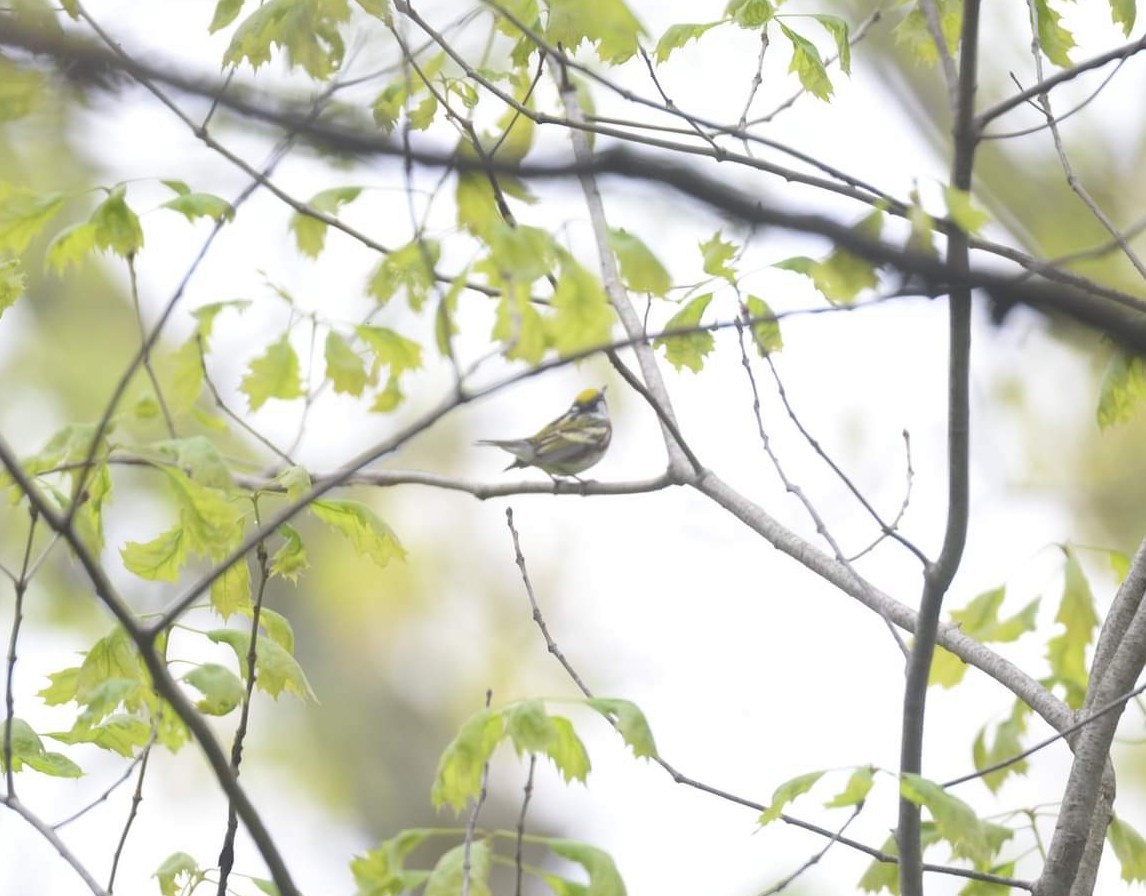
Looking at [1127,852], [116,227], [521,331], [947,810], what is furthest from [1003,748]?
[116,227]

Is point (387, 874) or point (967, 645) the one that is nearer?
point (387, 874)

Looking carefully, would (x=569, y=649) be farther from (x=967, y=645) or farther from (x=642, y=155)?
(x=642, y=155)

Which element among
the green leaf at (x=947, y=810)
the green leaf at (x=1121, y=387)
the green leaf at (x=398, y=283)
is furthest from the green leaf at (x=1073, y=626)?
the green leaf at (x=398, y=283)

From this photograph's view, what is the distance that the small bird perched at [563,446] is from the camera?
464 centimetres

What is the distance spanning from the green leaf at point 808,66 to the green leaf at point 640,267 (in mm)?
801

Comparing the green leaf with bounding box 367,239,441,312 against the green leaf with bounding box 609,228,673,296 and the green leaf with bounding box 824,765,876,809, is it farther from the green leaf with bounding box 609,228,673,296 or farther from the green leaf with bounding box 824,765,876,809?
the green leaf with bounding box 824,765,876,809

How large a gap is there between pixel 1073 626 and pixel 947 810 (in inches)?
63.0

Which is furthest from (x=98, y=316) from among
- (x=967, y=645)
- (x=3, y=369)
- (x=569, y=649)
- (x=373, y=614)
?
(x=967, y=645)

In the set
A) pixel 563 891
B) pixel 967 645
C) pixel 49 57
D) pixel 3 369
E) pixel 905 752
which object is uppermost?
pixel 3 369

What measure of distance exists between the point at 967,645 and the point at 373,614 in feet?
21.4

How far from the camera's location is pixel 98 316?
7.45 meters

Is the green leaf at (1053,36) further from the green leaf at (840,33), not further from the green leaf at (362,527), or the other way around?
the green leaf at (362,527)

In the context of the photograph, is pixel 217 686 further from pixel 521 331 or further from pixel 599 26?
pixel 599 26

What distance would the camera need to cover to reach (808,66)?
237 cm
